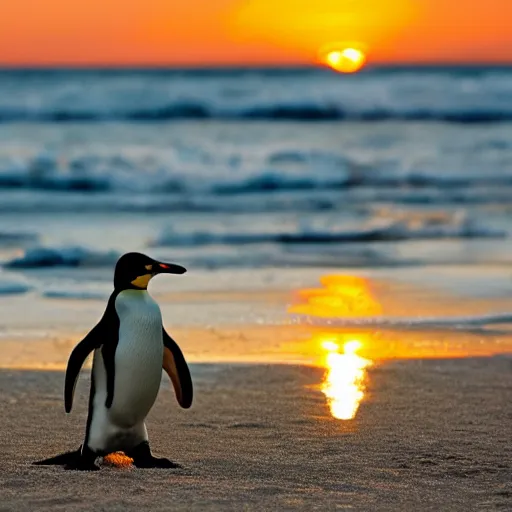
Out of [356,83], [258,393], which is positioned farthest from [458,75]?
[258,393]

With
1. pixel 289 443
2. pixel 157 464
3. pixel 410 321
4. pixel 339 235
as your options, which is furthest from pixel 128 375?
pixel 339 235

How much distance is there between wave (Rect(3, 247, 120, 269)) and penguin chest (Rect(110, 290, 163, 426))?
5.20 m

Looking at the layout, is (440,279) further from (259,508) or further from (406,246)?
(259,508)

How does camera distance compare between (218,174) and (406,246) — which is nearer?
(406,246)

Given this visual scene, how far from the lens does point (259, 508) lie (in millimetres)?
3143

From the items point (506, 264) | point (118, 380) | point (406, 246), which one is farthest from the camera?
point (406, 246)

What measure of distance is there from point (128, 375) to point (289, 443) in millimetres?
676

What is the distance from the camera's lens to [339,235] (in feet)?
35.7

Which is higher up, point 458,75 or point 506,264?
point 458,75

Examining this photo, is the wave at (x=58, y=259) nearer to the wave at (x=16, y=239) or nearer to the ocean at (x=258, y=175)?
the ocean at (x=258, y=175)

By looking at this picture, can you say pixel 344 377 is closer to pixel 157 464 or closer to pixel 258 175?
pixel 157 464

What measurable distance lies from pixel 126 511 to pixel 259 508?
0.35 meters

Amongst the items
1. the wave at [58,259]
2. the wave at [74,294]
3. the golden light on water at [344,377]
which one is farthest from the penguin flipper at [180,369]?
the wave at [58,259]

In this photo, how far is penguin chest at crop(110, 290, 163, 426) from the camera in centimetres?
364
